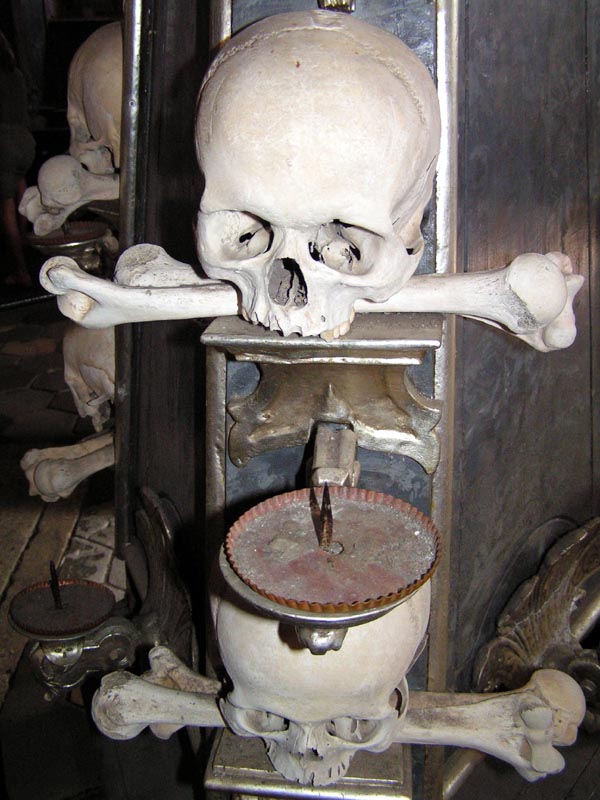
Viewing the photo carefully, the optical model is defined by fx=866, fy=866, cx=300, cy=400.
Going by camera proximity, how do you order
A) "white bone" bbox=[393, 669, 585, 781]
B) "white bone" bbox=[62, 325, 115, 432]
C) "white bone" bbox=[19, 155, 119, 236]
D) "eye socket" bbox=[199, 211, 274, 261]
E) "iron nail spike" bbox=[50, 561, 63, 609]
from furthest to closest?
"white bone" bbox=[62, 325, 115, 432] → "white bone" bbox=[19, 155, 119, 236] → "iron nail spike" bbox=[50, 561, 63, 609] → "white bone" bbox=[393, 669, 585, 781] → "eye socket" bbox=[199, 211, 274, 261]

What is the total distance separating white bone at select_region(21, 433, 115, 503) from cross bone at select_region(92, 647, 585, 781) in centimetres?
72

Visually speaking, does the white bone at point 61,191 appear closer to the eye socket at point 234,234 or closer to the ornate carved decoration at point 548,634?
the eye socket at point 234,234

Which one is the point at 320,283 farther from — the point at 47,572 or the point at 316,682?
the point at 47,572

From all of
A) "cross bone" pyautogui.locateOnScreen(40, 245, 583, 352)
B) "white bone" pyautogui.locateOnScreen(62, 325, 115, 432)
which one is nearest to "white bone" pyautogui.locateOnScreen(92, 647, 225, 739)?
"cross bone" pyautogui.locateOnScreen(40, 245, 583, 352)

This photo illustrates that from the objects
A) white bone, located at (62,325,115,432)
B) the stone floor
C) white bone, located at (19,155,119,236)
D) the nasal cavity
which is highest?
white bone, located at (19,155,119,236)

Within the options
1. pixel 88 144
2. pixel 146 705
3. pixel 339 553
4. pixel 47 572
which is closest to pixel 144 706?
pixel 146 705

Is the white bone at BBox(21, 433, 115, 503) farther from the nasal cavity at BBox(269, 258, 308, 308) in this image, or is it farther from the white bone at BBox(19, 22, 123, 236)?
the nasal cavity at BBox(269, 258, 308, 308)

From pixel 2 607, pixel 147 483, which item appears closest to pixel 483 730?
pixel 147 483

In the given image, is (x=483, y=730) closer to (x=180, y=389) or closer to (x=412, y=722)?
(x=412, y=722)

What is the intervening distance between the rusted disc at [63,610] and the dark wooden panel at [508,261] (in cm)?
47

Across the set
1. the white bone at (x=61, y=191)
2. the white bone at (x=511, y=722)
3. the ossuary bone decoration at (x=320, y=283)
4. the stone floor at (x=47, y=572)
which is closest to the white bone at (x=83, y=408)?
the white bone at (x=61, y=191)

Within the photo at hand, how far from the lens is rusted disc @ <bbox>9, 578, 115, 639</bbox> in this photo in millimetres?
1071

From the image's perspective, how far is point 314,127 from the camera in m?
0.62

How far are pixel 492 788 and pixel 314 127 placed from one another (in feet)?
3.37
